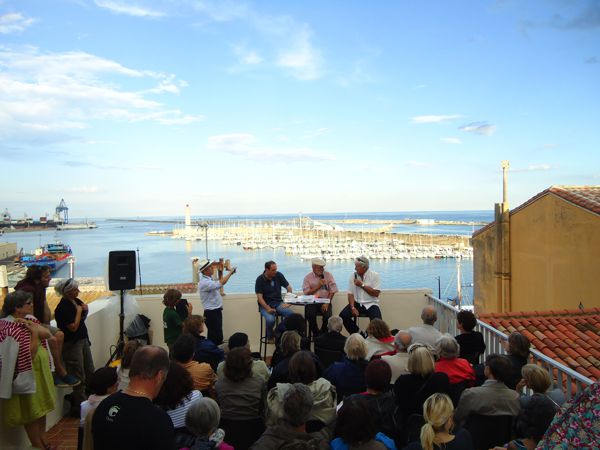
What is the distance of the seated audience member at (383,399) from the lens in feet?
8.27

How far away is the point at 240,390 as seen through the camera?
2734 millimetres

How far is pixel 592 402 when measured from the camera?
3.32 ft

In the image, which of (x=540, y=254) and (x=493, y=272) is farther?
(x=493, y=272)

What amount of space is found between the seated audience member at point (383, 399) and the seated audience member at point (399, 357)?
20.2 inches

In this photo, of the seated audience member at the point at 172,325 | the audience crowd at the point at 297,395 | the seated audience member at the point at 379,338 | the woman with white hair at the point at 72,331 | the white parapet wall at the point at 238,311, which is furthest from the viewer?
the white parapet wall at the point at 238,311

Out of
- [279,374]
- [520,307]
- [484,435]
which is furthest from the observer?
[520,307]

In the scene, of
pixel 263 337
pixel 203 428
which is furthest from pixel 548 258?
pixel 203 428

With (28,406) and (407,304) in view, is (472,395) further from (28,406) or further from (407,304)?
(407,304)

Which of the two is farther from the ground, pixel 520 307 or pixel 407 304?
pixel 407 304

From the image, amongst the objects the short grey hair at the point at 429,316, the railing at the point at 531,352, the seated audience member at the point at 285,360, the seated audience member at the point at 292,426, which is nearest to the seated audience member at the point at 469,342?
the short grey hair at the point at 429,316

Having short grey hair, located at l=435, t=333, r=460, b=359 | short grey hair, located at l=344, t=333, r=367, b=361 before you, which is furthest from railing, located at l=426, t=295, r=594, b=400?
short grey hair, located at l=344, t=333, r=367, b=361

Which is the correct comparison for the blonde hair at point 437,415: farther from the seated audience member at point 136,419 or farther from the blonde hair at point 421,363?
the seated audience member at point 136,419

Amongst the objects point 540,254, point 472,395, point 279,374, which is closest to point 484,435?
point 472,395

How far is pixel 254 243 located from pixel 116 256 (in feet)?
271
